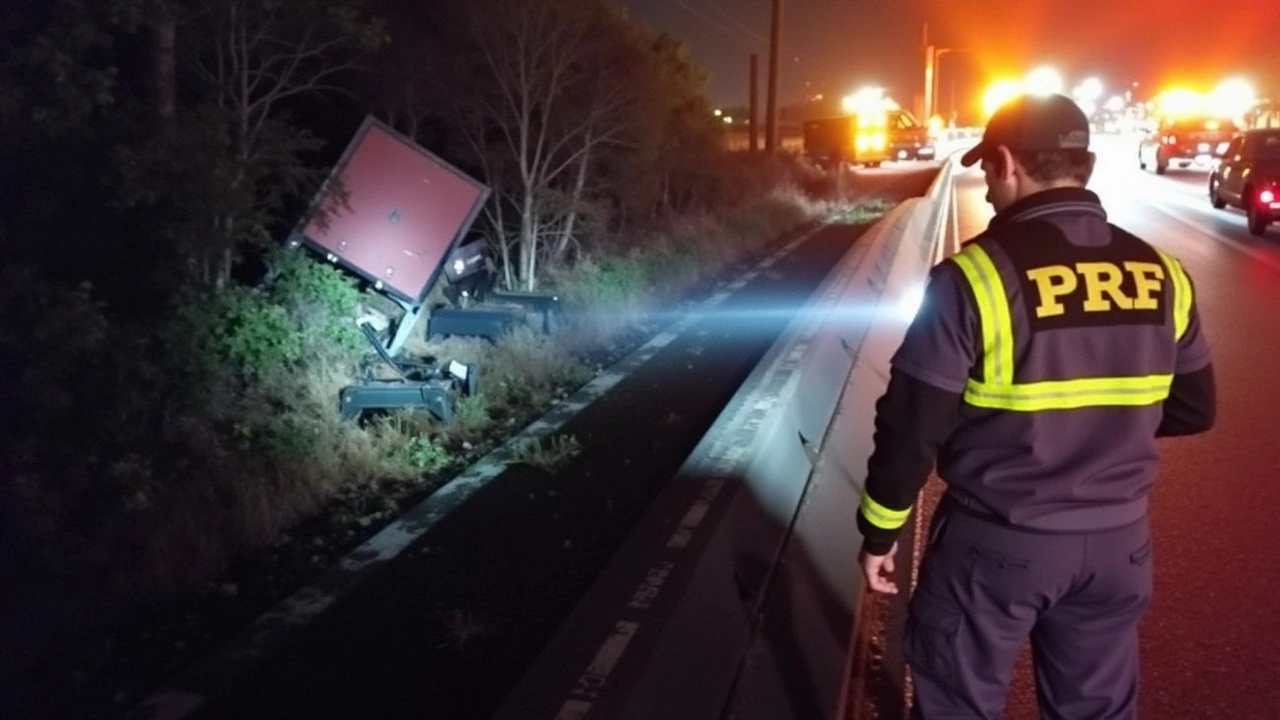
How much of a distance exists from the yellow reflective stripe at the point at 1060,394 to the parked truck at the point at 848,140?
37.5 meters

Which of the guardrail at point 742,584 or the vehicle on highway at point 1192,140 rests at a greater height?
the vehicle on highway at point 1192,140

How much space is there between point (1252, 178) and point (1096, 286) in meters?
20.2

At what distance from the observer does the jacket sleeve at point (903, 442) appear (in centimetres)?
277

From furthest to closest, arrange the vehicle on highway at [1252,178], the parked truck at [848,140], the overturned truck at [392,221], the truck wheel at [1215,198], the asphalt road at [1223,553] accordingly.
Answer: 1. the parked truck at [848,140]
2. the truck wheel at [1215,198]
3. the vehicle on highway at [1252,178]
4. the overturned truck at [392,221]
5. the asphalt road at [1223,553]

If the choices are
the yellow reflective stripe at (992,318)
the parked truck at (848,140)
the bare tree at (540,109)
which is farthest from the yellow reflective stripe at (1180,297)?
the parked truck at (848,140)

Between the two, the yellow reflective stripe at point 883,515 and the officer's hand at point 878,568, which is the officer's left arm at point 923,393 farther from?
the officer's hand at point 878,568

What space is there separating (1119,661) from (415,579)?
3.05 metres

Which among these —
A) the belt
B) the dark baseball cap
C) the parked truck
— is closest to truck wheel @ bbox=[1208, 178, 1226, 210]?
the parked truck

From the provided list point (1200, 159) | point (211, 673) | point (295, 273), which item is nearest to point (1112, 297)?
point (211, 673)

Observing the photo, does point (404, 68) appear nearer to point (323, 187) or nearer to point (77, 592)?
point (323, 187)

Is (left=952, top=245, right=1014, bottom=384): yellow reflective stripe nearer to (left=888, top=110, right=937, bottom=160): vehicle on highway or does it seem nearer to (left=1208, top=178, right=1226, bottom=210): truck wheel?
(left=1208, top=178, right=1226, bottom=210): truck wheel

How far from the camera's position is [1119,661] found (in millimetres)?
2996

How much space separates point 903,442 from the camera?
9.27 feet

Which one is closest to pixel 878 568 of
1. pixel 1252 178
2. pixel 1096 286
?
pixel 1096 286
